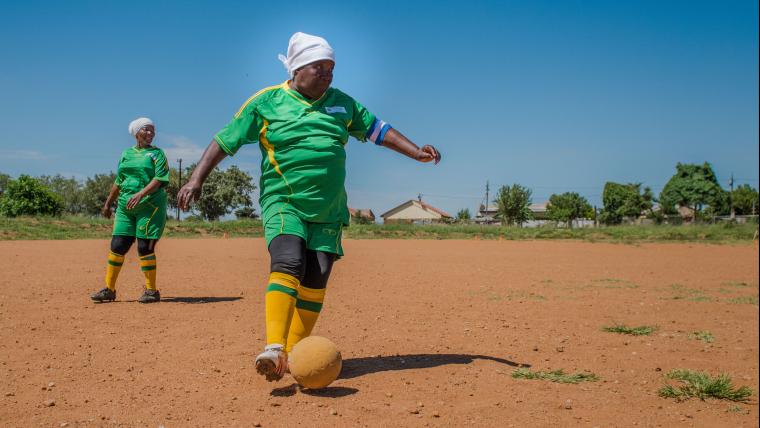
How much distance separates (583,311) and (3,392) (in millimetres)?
5934

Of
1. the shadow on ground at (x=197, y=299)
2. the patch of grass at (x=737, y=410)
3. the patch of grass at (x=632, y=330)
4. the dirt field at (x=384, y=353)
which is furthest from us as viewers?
the shadow on ground at (x=197, y=299)

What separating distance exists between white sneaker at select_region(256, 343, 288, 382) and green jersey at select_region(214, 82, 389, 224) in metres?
0.89

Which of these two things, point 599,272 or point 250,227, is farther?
point 250,227

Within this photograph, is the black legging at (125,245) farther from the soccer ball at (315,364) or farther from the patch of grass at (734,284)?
the patch of grass at (734,284)

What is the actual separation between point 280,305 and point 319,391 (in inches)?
23.1

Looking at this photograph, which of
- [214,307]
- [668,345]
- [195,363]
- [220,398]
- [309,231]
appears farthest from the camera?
[214,307]

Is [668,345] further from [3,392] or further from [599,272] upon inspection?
[599,272]

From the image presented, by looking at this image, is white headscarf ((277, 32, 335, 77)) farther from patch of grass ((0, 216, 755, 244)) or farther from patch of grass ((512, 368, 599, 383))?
patch of grass ((0, 216, 755, 244))

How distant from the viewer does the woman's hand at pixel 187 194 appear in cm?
389

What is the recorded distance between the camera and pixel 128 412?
10.9 feet

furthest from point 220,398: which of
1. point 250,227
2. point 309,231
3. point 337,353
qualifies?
point 250,227

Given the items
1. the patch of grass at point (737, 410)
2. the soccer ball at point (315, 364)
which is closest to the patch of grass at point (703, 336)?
the patch of grass at point (737, 410)

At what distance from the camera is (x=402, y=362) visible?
180 inches

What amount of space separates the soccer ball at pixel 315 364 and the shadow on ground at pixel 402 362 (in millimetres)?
451
